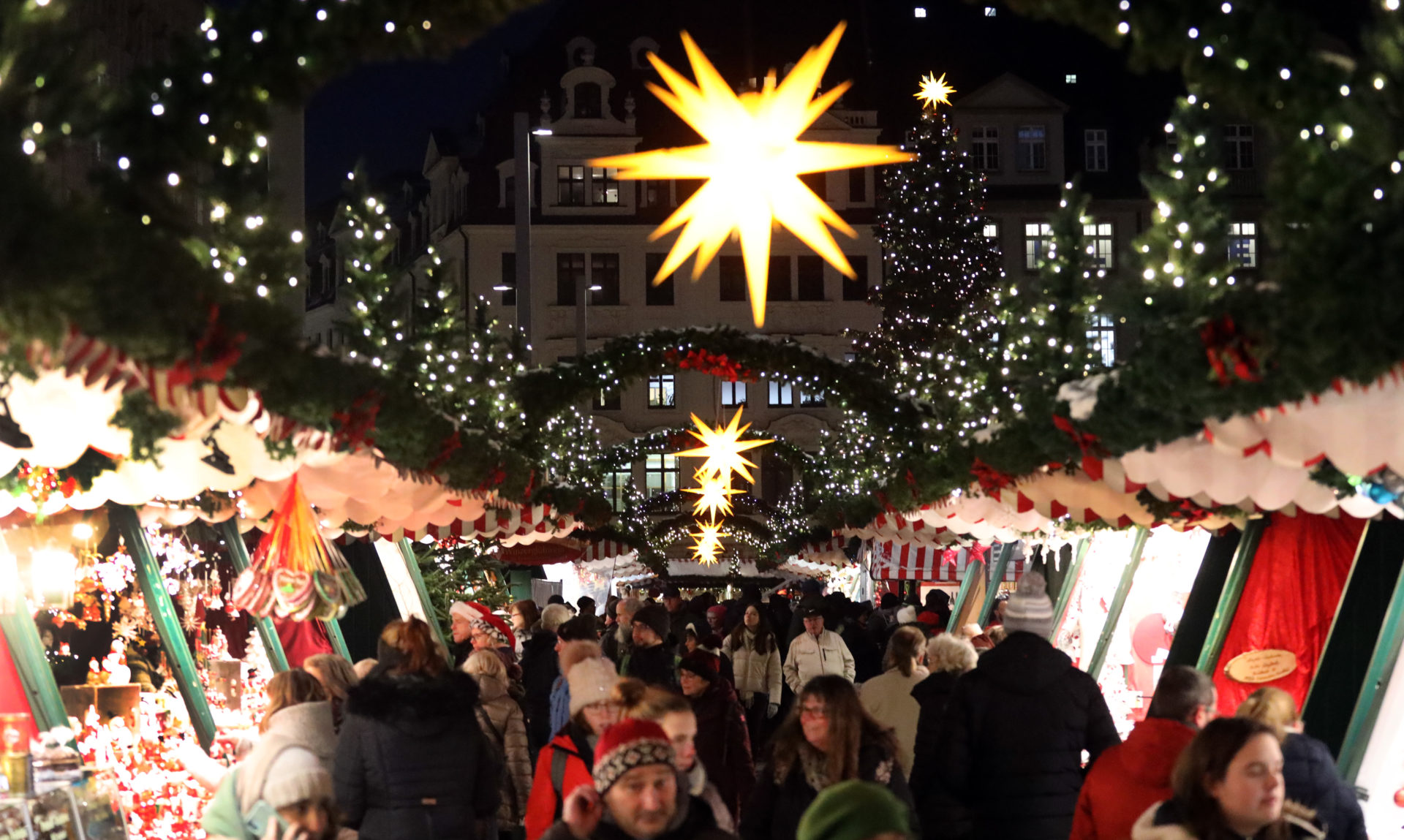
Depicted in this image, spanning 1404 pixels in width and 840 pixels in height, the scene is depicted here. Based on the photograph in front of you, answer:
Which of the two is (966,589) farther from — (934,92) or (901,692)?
(934,92)

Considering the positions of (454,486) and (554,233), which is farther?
Result: (554,233)

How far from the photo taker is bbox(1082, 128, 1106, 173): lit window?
52031 millimetres

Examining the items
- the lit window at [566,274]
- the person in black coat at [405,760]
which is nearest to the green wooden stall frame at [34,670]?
the person in black coat at [405,760]

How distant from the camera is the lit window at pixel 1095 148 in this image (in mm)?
→ 52031

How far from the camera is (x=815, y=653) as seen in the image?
552 inches

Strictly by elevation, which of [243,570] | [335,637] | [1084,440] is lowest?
[335,637]

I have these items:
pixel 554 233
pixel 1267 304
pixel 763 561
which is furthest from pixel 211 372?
pixel 554 233

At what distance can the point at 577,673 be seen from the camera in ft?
24.5

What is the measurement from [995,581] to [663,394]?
36348mm

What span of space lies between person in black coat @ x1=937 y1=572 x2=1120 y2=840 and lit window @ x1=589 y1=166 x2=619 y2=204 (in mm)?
47702

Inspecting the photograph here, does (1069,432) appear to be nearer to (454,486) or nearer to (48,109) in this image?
(454,486)

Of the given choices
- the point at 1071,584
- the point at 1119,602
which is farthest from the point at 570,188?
the point at 1119,602

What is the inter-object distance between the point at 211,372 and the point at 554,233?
48.9 meters

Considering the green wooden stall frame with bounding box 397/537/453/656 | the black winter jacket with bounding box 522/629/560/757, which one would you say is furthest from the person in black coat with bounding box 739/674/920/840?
the green wooden stall frame with bounding box 397/537/453/656
